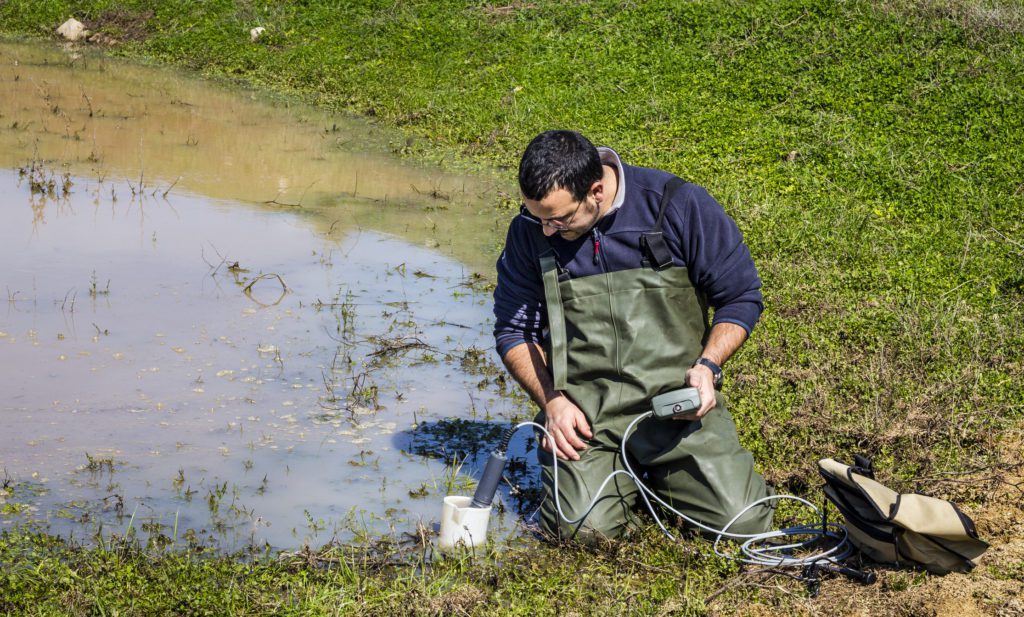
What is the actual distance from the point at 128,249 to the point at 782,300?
4.83m

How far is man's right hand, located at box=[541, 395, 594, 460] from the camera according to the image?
14.6 ft

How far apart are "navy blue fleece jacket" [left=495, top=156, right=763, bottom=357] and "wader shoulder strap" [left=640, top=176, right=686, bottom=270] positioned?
0.02 meters

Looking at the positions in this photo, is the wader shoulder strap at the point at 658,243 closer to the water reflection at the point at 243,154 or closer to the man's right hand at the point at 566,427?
the man's right hand at the point at 566,427

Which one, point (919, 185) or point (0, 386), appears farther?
point (919, 185)

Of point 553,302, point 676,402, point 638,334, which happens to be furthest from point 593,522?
point 553,302

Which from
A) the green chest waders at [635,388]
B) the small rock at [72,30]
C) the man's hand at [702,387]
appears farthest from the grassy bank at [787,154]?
the man's hand at [702,387]

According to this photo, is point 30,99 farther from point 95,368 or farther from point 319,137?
point 95,368

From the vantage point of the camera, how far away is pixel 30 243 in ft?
26.1

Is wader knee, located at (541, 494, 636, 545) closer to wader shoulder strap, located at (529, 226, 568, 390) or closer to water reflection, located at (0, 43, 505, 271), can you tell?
wader shoulder strap, located at (529, 226, 568, 390)

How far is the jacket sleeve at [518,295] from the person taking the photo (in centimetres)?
454

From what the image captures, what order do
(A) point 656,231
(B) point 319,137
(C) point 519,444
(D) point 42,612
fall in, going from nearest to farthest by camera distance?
1. (D) point 42,612
2. (A) point 656,231
3. (C) point 519,444
4. (B) point 319,137

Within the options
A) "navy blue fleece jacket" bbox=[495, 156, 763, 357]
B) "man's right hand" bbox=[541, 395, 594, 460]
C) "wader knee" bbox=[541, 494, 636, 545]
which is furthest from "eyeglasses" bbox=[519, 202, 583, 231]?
"wader knee" bbox=[541, 494, 636, 545]

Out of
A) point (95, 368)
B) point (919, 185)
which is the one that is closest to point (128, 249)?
point (95, 368)

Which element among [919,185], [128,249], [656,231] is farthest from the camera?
[919,185]
